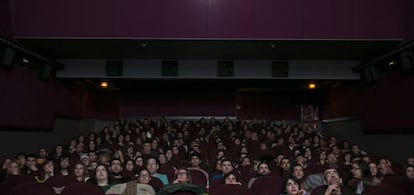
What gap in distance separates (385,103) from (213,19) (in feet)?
16.0

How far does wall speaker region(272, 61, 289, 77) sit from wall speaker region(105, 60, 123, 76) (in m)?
4.54

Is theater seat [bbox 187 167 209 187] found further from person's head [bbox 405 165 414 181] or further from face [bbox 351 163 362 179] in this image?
person's head [bbox 405 165 414 181]

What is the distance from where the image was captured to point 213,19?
10.3 meters

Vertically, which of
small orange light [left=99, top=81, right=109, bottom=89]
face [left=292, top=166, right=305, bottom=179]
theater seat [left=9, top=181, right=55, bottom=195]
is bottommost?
theater seat [left=9, top=181, right=55, bottom=195]

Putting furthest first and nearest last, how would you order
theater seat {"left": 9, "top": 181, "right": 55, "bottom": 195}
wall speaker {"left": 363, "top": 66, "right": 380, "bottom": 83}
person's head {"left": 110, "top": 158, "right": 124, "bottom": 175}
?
wall speaker {"left": 363, "top": 66, "right": 380, "bottom": 83} → person's head {"left": 110, "top": 158, "right": 124, "bottom": 175} → theater seat {"left": 9, "top": 181, "right": 55, "bottom": 195}

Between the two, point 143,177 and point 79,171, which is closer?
point 143,177

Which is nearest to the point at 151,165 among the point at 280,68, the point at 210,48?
the point at 210,48

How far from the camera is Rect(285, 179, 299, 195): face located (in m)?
5.31

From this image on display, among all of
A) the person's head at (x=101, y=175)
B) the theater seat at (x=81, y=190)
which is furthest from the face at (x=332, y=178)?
the person's head at (x=101, y=175)

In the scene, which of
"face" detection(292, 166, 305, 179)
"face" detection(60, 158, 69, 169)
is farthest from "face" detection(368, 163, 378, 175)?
"face" detection(60, 158, 69, 169)

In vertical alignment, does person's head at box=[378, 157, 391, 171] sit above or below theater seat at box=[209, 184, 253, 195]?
above

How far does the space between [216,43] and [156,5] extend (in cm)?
175

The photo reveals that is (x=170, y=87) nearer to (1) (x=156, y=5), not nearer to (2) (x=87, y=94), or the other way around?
(2) (x=87, y=94)

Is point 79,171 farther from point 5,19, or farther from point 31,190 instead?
point 5,19
